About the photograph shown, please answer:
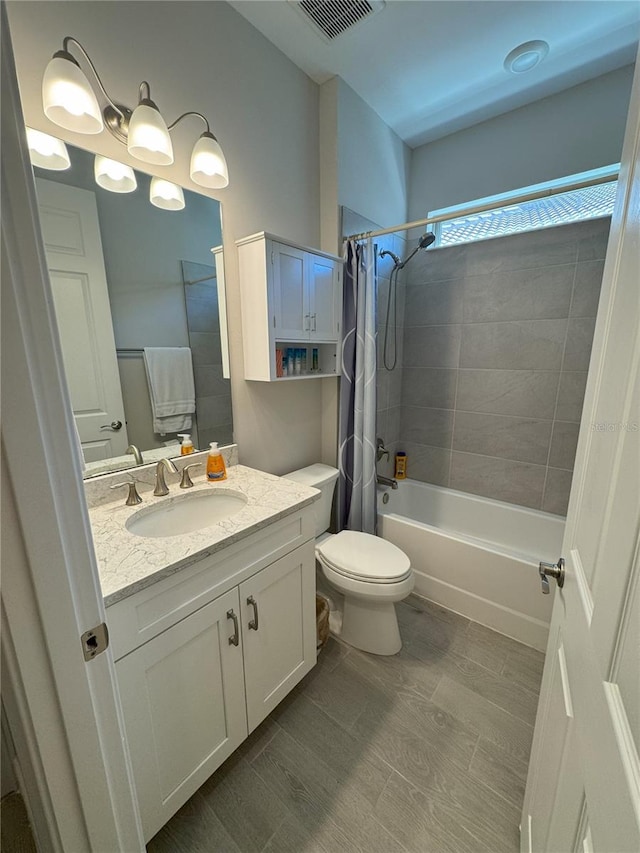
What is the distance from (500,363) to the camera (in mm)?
2223

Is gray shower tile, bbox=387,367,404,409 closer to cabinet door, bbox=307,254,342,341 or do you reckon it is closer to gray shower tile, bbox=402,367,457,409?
gray shower tile, bbox=402,367,457,409

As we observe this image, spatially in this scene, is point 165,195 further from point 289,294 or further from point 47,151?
point 289,294

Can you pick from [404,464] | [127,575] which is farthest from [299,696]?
[404,464]

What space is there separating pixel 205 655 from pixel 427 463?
2.03 meters

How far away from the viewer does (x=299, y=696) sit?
1454 millimetres

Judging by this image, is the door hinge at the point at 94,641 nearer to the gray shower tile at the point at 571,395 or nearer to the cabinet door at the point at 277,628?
the cabinet door at the point at 277,628

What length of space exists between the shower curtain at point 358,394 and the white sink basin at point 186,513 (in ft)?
2.77

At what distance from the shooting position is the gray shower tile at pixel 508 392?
6.88ft

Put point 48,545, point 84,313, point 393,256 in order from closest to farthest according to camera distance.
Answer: point 48,545
point 84,313
point 393,256

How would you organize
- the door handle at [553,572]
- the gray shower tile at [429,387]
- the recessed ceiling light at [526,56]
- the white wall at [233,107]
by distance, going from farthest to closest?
the gray shower tile at [429,387]
the recessed ceiling light at [526,56]
the white wall at [233,107]
the door handle at [553,572]

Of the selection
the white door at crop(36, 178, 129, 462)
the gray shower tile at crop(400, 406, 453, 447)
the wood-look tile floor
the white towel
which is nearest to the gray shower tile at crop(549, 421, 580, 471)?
the gray shower tile at crop(400, 406, 453, 447)

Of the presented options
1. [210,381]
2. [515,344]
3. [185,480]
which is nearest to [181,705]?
[185,480]

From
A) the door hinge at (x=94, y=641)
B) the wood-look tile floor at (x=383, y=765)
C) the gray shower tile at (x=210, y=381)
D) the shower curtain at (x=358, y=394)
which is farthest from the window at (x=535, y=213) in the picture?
the wood-look tile floor at (x=383, y=765)

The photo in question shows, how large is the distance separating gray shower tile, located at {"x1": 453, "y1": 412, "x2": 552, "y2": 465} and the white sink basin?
1.73 meters
